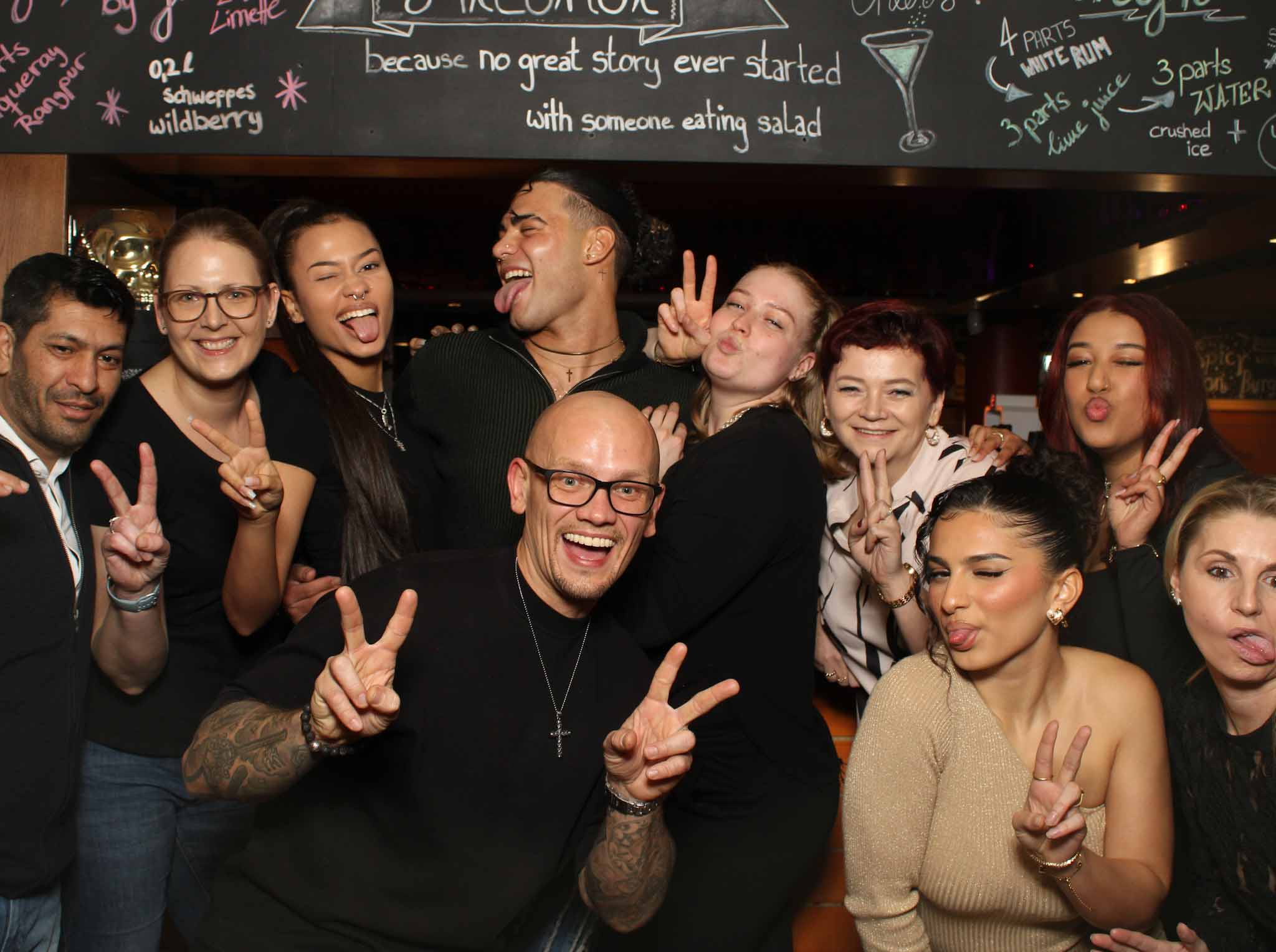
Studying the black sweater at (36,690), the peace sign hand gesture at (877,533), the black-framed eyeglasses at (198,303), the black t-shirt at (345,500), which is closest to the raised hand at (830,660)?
the peace sign hand gesture at (877,533)

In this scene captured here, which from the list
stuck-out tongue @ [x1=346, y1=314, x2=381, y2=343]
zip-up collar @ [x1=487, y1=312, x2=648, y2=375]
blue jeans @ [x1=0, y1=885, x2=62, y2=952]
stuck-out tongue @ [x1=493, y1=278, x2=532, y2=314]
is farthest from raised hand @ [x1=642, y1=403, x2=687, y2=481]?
blue jeans @ [x1=0, y1=885, x2=62, y2=952]

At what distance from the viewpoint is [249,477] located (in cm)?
197

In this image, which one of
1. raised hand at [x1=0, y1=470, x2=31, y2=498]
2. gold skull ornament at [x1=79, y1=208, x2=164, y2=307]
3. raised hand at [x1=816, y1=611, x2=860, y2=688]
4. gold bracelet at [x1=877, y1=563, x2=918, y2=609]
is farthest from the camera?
gold skull ornament at [x1=79, y1=208, x2=164, y2=307]

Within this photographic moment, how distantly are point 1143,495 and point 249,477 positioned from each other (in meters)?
1.76

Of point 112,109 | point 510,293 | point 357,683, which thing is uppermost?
point 112,109

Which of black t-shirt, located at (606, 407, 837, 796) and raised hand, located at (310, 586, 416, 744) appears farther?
black t-shirt, located at (606, 407, 837, 796)

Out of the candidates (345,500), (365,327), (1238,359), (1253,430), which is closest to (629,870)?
(345,500)

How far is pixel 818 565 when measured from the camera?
228cm

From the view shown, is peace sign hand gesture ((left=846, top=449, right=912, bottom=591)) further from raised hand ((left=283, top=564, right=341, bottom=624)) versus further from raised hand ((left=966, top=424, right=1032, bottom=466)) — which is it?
raised hand ((left=283, top=564, right=341, bottom=624))

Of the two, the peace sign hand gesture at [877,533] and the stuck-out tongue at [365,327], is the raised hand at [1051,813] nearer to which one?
the peace sign hand gesture at [877,533]

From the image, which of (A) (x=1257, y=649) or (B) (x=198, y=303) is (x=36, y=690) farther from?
(A) (x=1257, y=649)

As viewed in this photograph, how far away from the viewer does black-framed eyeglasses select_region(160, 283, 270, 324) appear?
2.16m

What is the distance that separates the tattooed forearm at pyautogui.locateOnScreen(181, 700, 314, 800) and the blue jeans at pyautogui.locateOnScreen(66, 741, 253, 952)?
0.58 metres

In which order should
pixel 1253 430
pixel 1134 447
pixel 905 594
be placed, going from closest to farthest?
1. pixel 905 594
2. pixel 1134 447
3. pixel 1253 430
